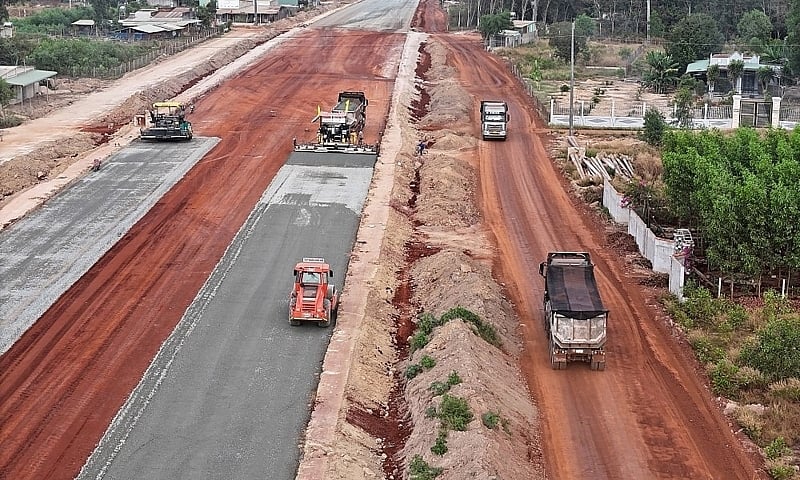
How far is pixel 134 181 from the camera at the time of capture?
45.3m

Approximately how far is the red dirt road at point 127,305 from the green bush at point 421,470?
6.79 metres

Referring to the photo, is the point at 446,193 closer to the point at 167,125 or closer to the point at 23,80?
the point at 167,125

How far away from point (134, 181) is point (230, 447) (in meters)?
25.4

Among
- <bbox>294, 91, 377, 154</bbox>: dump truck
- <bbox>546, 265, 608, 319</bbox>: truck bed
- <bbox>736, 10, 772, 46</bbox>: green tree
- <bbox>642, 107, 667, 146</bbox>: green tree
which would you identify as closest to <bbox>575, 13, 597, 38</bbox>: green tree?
<bbox>736, 10, 772, 46</bbox>: green tree

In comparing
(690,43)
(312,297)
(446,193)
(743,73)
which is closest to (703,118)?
(743,73)

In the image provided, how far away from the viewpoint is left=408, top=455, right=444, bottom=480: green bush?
20766 millimetres

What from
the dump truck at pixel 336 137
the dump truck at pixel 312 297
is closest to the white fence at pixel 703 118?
the dump truck at pixel 336 137

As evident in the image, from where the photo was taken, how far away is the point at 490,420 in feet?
74.1

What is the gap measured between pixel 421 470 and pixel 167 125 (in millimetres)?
35943

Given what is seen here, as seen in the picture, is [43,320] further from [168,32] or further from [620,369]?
[168,32]

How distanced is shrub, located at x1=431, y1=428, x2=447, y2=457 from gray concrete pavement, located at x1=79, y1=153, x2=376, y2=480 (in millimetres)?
2858

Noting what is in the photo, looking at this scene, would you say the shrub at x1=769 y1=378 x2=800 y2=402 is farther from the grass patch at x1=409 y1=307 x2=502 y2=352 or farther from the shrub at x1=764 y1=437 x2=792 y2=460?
the grass patch at x1=409 y1=307 x2=502 y2=352

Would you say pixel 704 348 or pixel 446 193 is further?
pixel 446 193

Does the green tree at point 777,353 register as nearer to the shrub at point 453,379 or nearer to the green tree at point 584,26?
the shrub at point 453,379
